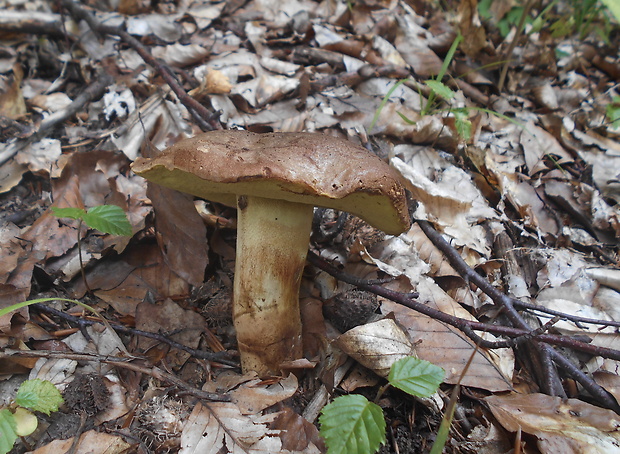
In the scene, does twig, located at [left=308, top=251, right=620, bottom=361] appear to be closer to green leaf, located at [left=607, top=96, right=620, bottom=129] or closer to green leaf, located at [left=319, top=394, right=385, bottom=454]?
green leaf, located at [left=319, top=394, right=385, bottom=454]

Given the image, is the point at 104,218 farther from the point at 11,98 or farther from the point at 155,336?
the point at 11,98

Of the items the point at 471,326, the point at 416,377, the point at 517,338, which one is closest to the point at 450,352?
the point at 471,326

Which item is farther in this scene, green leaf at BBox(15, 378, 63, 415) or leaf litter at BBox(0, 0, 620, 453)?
leaf litter at BBox(0, 0, 620, 453)

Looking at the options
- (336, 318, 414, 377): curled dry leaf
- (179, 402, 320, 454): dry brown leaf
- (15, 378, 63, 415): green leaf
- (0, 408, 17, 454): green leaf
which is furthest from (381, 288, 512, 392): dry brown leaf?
(0, 408, 17, 454): green leaf

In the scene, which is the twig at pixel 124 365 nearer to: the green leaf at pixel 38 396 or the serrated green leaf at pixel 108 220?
the green leaf at pixel 38 396

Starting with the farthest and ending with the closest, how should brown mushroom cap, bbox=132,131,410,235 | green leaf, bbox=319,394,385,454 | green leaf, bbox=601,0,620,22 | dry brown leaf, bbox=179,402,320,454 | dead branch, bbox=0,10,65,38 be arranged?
dead branch, bbox=0,10,65,38, green leaf, bbox=601,0,620,22, dry brown leaf, bbox=179,402,320,454, brown mushroom cap, bbox=132,131,410,235, green leaf, bbox=319,394,385,454

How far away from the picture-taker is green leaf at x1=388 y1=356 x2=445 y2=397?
1317 mm

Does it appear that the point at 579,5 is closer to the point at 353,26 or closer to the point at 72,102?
the point at 353,26

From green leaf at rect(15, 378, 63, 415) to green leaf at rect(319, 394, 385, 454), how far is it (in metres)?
1.00

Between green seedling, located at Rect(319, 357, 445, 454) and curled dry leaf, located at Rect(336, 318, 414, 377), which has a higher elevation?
green seedling, located at Rect(319, 357, 445, 454)

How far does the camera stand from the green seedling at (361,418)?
1.23 meters

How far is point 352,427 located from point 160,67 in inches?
106

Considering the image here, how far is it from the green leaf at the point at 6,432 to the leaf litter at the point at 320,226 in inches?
6.4

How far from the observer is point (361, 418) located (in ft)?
4.16
